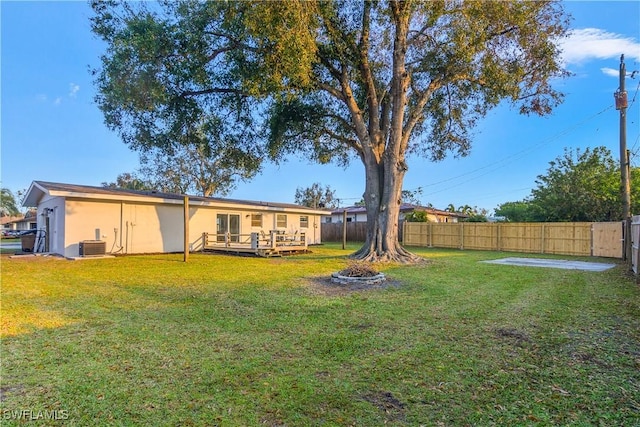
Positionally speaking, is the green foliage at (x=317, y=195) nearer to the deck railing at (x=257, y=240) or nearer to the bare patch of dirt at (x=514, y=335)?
the deck railing at (x=257, y=240)

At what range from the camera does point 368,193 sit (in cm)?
1341

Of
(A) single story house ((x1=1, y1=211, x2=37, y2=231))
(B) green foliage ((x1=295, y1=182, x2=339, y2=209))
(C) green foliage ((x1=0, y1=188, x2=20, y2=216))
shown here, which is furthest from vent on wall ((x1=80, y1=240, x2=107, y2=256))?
(C) green foliage ((x1=0, y1=188, x2=20, y2=216))

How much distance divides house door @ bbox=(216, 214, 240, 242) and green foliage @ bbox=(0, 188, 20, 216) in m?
57.6

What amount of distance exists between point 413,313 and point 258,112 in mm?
11285

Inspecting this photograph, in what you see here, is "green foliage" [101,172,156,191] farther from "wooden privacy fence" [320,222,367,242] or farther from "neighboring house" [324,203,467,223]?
"wooden privacy fence" [320,222,367,242]

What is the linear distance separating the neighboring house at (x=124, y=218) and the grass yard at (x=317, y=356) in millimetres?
5689

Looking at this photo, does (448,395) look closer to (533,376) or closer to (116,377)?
(533,376)

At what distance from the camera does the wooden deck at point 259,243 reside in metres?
14.4

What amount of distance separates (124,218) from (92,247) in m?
1.74

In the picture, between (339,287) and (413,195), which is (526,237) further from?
(413,195)

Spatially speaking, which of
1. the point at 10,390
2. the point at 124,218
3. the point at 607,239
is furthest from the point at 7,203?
the point at 607,239

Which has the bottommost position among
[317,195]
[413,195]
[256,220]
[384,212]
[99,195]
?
[256,220]

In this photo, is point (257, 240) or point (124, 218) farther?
point (257, 240)

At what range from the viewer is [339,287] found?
7613mm
